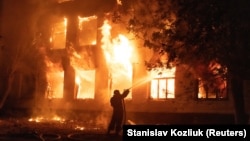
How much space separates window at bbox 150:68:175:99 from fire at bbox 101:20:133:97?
71.3 inches

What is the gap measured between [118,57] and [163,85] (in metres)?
3.64

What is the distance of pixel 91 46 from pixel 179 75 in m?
7.61

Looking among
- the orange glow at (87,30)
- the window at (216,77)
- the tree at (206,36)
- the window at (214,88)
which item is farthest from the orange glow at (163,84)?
the orange glow at (87,30)

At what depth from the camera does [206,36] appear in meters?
13.6

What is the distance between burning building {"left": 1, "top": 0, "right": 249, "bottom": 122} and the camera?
811 inches

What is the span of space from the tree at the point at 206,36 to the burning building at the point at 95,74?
2431 mm

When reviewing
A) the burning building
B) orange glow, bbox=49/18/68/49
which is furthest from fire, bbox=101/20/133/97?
orange glow, bbox=49/18/68/49

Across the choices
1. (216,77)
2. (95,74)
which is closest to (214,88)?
(216,77)

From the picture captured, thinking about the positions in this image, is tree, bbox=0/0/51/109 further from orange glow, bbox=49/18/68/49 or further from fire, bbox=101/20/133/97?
fire, bbox=101/20/133/97

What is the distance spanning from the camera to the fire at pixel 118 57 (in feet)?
77.2

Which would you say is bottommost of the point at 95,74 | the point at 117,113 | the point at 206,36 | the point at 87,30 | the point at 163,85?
the point at 117,113

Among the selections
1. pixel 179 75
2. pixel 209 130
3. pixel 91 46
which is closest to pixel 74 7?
pixel 91 46

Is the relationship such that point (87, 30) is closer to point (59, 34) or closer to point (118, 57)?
point (59, 34)

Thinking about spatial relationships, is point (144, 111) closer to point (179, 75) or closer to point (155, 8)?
point (179, 75)
